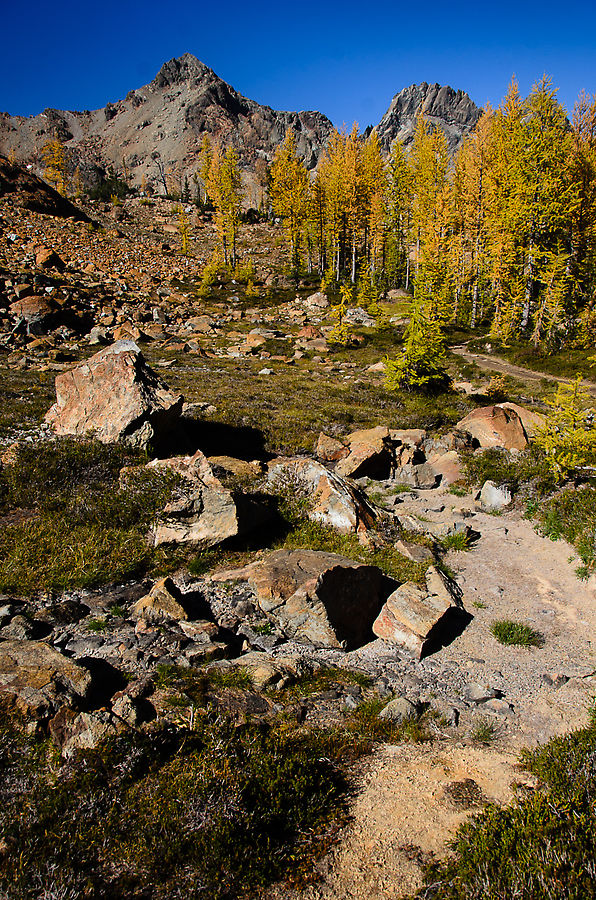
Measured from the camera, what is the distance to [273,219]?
84.1m

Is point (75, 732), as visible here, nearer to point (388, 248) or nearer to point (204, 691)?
point (204, 691)

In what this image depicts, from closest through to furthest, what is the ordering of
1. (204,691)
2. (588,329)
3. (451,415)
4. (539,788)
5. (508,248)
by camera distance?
(539,788), (204,691), (451,415), (588,329), (508,248)

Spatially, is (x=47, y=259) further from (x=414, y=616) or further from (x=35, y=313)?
(x=414, y=616)

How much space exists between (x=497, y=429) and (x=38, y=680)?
50.0 feet

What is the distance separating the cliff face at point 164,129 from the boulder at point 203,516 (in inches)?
6102

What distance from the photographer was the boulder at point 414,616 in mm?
7337

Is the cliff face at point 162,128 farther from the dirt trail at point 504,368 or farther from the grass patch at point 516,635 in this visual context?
the grass patch at point 516,635

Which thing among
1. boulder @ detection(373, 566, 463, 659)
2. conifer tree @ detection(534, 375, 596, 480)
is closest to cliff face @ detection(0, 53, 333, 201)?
conifer tree @ detection(534, 375, 596, 480)

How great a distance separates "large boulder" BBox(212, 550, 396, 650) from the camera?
7.30 metres

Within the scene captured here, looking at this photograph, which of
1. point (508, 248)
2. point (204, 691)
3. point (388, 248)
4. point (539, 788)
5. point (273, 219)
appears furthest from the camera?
point (273, 219)

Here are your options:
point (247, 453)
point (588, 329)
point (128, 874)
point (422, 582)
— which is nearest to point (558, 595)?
point (422, 582)

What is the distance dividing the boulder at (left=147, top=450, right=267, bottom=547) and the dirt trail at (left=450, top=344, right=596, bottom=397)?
20.1m

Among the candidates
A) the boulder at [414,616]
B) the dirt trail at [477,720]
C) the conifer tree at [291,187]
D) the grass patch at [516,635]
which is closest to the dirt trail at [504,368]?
the dirt trail at [477,720]

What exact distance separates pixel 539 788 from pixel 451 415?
1669cm
